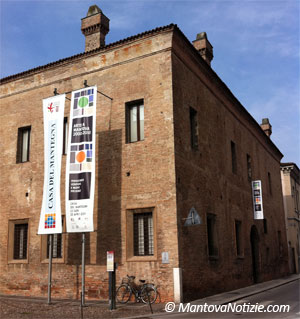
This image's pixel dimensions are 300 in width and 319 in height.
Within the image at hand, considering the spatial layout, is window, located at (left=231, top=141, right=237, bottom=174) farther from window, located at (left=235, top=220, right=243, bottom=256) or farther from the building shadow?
the building shadow

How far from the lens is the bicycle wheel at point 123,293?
13.3 meters

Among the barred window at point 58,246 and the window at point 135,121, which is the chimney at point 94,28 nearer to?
the window at point 135,121

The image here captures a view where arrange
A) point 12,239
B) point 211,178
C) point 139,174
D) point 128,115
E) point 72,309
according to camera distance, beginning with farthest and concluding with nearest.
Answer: point 211,178
point 12,239
point 128,115
point 139,174
point 72,309

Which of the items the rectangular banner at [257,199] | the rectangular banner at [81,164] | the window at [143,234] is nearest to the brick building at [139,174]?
the window at [143,234]

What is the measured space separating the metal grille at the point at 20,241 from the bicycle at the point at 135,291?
5.11 m

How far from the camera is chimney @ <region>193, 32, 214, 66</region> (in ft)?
68.9

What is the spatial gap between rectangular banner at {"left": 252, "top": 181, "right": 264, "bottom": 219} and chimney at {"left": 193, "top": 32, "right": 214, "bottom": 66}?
23.9ft

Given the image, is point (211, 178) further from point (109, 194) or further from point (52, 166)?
point (52, 166)

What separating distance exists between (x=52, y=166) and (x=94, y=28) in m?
6.76

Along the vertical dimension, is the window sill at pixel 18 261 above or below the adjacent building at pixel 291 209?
below

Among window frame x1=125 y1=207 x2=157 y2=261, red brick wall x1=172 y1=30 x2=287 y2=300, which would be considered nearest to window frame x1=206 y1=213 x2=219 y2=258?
red brick wall x1=172 y1=30 x2=287 y2=300

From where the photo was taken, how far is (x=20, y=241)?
16844 mm

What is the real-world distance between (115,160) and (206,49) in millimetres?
9325

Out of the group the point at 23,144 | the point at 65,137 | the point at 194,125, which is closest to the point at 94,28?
the point at 65,137
